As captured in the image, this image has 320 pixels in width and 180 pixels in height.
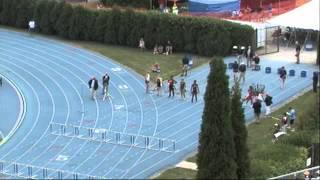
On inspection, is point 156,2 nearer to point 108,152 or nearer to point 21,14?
point 21,14

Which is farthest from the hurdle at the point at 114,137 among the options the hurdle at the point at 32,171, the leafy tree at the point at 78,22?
the leafy tree at the point at 78,22

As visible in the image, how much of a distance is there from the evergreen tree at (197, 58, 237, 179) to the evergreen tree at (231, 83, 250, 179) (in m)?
0.77

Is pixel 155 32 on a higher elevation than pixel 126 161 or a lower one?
higher

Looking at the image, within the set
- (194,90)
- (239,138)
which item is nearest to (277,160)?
(239,138)

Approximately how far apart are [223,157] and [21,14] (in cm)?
4033

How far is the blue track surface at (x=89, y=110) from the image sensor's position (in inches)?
1414

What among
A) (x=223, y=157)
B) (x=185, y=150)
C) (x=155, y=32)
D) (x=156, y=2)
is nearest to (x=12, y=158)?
(x=185, y=150)

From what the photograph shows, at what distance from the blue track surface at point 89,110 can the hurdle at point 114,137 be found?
41 centimetres

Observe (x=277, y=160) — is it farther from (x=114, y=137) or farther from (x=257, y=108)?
(x=114, y=137)

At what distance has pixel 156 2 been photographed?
69500 millimetres

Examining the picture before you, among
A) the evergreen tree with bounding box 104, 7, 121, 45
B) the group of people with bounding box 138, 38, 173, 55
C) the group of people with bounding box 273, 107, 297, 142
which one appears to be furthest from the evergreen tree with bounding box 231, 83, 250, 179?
the evergreen tree with bounding box 104, 7, 121, 45

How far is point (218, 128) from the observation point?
28.2 metres

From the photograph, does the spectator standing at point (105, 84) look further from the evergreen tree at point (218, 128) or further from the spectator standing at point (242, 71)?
the evergreen tree at point (218, 128)

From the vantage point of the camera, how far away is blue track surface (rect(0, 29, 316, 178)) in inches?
1414
